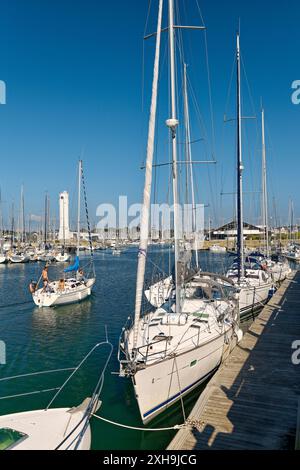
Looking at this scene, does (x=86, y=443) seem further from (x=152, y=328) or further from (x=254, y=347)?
(x=254, y=347)

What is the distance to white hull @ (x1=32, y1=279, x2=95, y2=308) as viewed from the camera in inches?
1109

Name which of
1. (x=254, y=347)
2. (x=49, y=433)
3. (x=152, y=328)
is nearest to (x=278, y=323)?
(x=254, y=347)

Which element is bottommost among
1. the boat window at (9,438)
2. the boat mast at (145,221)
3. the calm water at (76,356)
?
the calm water at (76,356)

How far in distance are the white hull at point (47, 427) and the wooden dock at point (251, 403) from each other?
2.39 m

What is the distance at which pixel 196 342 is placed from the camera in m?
12.1

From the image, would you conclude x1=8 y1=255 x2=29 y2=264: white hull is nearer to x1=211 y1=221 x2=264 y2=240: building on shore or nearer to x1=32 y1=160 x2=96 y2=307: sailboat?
x1=32 y1=160 x2=96 y2=307: sailboat

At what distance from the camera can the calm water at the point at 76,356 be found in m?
10.9

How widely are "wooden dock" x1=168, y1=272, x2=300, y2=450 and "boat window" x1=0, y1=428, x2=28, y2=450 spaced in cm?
350

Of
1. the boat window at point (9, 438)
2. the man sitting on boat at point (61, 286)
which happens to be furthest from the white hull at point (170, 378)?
the man sitting on boat at point (61, 286)

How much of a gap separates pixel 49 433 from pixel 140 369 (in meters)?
2.80

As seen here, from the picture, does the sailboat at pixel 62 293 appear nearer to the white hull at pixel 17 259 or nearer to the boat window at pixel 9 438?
the boat window at pixel 9 438

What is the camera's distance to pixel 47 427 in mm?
8516

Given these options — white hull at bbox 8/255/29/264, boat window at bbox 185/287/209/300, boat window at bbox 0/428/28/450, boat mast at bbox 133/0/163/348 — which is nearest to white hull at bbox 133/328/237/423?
boat mast at bbox 133/0/163/348

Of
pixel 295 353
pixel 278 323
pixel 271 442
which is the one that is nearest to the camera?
pixel 271 442
